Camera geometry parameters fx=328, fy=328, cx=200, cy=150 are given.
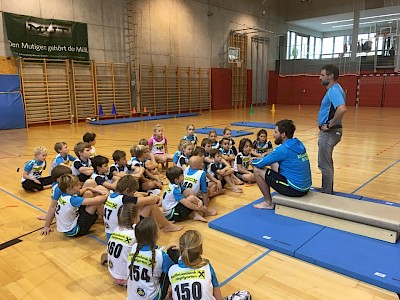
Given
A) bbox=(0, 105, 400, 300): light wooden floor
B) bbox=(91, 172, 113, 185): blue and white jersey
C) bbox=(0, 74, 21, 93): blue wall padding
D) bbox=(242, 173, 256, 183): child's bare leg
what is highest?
bbox=(0, 74, 21, 93): blue wall padding

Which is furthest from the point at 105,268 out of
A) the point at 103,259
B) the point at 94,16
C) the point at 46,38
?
the point at 94,16

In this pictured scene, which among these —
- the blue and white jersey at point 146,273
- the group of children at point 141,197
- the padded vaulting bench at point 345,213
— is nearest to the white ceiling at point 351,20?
the group of children at point 141,197

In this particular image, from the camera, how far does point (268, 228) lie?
11.5ft

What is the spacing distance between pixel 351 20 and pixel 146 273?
2577 centimetres

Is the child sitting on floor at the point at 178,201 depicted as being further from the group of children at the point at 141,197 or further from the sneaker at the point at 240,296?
the sneaker at the point at 240,296

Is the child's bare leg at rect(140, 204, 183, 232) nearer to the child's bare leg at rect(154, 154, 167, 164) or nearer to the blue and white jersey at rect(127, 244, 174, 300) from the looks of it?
the blue and white jersey at rect(127, 244, 174, 300)

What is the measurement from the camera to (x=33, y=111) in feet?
41.7

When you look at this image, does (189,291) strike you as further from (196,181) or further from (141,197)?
(196,181)

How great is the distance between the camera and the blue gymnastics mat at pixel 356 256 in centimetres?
261

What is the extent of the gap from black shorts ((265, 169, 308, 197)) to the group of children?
80 cm

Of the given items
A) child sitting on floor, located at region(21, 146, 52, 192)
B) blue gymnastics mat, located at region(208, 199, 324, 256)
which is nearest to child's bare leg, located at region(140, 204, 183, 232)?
blue gymnastics mat, located at region(208, 199, 324, 256)

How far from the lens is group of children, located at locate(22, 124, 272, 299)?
218 centimetres

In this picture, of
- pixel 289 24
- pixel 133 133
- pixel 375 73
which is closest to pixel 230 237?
pixel 133 133

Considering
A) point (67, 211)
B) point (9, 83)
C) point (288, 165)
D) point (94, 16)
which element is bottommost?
point (67, 211)
